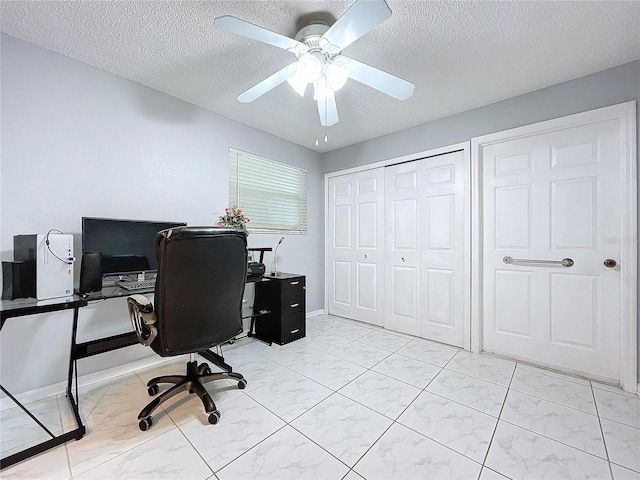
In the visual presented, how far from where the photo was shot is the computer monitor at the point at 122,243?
6.52ft

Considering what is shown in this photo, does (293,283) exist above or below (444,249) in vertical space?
below

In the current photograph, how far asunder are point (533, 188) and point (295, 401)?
105 inches

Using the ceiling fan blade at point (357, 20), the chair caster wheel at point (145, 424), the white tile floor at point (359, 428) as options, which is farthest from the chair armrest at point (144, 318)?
the ceiling fan blade at point (357, 20)

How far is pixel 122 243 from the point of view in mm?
2133

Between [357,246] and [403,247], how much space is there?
67 cm

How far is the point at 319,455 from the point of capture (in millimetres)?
1423

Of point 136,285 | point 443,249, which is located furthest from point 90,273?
point 443,249

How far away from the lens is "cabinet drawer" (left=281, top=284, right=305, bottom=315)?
2.98 metres

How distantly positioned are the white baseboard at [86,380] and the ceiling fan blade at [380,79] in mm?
2799

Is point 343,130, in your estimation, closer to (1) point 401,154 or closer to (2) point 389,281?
(1) point 401,154

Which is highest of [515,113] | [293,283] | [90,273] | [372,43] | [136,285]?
[372,43]

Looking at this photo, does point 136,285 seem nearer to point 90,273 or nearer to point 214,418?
point 90,273

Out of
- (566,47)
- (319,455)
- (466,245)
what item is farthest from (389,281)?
(566,47)

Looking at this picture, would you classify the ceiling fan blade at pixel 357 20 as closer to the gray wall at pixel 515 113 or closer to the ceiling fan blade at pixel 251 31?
the ceiling fan blade at pixel 251 31
